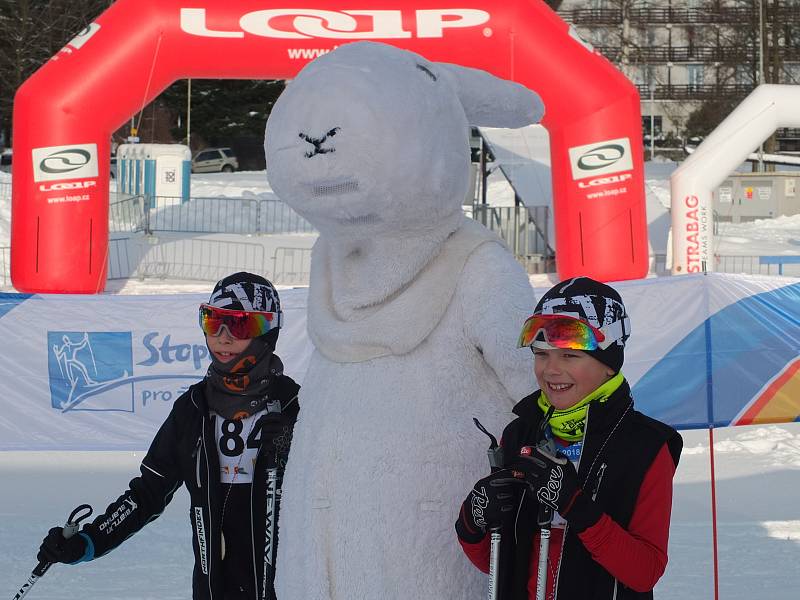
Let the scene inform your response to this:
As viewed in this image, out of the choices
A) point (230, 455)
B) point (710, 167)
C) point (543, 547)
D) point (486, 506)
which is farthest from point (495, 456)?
point (710, 167)

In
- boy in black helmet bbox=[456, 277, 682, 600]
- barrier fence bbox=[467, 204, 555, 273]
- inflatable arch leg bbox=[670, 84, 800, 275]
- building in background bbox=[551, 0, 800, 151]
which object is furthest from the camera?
building in background bbox=[551, 0, 800, 151]

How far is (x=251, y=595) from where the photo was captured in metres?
3.14

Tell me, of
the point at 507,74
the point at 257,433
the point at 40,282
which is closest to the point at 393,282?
the point at 257,433

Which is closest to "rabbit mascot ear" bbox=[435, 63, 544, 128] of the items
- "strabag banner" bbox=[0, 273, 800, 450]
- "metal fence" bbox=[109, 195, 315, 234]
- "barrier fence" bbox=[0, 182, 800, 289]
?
"strabag banner" bbox=[0, 273, 800, 450]

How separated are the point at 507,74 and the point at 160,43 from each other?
3.33 m

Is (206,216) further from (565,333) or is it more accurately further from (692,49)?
(692,49)

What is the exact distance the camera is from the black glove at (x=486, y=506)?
7.52 feet

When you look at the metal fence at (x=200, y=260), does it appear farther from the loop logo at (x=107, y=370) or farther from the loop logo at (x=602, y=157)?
the loop logo at (x=107, y=370)

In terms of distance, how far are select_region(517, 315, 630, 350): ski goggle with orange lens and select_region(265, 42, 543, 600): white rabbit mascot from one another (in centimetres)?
9

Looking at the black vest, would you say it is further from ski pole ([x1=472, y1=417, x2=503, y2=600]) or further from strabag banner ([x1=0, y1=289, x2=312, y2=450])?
strabag banner ([x1=0, y1=289, x2=312, y2=450])

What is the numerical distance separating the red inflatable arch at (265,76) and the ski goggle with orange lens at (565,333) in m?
9.10

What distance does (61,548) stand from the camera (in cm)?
309

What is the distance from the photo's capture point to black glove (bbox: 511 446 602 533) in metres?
2.26

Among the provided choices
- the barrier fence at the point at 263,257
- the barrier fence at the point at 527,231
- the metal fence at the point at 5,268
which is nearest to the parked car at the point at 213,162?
the barrier fence at the point at 263,257
